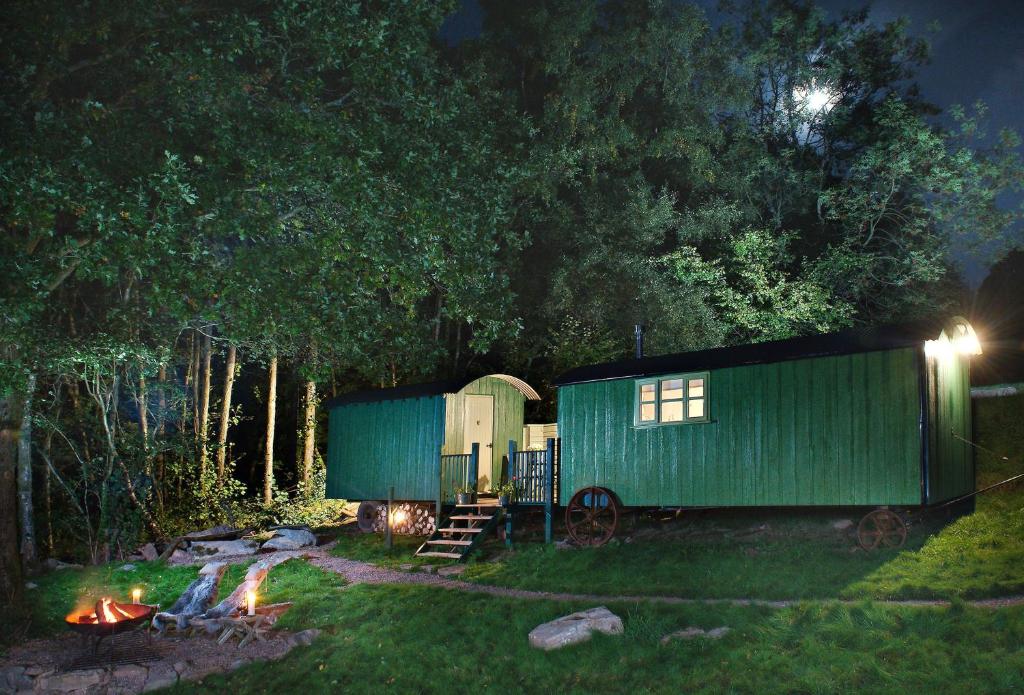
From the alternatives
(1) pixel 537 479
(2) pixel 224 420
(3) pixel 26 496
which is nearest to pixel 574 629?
(1) pixel 537 479

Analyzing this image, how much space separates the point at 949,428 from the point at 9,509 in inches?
565

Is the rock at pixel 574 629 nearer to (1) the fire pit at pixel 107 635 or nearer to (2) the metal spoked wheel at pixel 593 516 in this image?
(2) the metal spoked wheel at pixel 593 516

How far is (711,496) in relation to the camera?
529 inches

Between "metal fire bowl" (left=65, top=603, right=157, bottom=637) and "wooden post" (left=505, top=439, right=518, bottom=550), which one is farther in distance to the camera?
"wooden post" (left=505, top=439, right=518, bottom=550)

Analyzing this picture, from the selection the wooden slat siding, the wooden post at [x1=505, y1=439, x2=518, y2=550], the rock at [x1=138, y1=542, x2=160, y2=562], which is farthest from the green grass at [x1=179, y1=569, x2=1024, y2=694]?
the rock at [x1=138, y1=542, x2=160, y2=562]

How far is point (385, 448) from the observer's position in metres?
19.0

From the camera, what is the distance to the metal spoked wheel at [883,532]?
1177 centimetres

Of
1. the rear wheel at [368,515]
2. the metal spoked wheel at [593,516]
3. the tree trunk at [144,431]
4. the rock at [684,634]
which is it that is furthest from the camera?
the rear wheel at [368,515]

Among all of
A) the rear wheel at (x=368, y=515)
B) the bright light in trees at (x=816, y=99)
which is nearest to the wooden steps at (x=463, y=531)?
the rear wheel at (x=368, y=515)

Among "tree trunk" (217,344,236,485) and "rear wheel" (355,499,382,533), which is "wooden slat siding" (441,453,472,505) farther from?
"tree trunk" (217,344,236,485)

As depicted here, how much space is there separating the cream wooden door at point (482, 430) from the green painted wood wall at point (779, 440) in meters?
3.61

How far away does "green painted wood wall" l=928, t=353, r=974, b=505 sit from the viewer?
11852 mm

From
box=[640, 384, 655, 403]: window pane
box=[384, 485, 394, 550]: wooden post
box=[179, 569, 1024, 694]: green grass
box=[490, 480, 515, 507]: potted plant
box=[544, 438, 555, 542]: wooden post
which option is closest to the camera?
box=[179, 569, 1024, 694]: green grass

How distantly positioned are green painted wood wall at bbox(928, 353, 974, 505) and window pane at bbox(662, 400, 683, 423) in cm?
378
